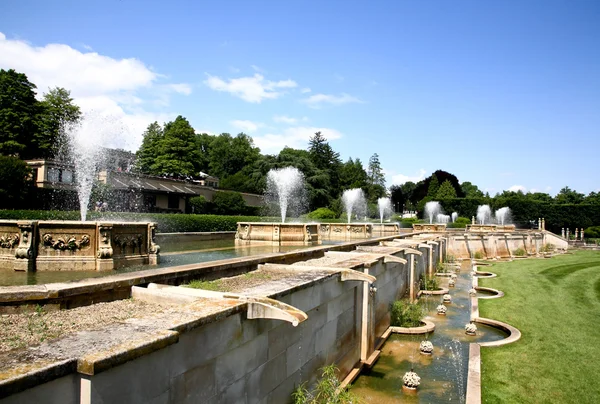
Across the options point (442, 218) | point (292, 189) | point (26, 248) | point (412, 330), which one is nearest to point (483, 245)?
point (412, 330)

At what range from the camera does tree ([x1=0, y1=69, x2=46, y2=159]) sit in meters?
34.0

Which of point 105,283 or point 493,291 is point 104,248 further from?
point 493,291

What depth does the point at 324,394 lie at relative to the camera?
18.9 feet

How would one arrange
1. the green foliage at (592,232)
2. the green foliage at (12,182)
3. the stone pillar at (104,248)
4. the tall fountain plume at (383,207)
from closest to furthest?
the stone pillar at (104,248) < the green foliage at (12,182) < the green foliage at (592,232) < the tall fountain plume at (383,207)

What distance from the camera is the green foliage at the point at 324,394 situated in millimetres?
5285

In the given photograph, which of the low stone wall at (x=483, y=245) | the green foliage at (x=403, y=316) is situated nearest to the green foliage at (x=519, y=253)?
the low stone wall at (x=483, y=245)

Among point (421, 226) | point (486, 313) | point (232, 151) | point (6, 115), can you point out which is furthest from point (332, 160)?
point (486, 313)

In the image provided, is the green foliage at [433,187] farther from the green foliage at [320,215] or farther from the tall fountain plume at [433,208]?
the green foliage at [320,215]

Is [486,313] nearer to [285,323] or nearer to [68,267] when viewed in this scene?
[285,323]

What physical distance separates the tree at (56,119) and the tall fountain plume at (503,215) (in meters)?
55.1

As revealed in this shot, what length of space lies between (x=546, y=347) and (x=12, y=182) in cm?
2586

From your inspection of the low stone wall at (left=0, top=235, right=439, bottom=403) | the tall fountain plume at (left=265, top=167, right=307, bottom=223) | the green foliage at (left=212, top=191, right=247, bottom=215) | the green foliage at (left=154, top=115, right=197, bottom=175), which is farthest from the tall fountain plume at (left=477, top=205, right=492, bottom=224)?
the low stone wall at (left=0, top=235, right=439, bottom=403)

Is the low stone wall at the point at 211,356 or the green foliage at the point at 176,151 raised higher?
the green foliage at the point at 176,151

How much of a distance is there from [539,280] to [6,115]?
39.0 metres
